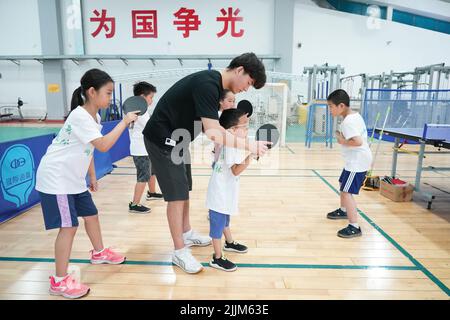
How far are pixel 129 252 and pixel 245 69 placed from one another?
1712mm

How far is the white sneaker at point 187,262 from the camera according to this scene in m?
2.16

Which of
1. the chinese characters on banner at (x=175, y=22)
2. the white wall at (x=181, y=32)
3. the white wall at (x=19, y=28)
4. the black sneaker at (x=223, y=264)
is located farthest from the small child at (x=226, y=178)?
the white wall at (x=19, y=28)

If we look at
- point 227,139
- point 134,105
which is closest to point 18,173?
point 134,105

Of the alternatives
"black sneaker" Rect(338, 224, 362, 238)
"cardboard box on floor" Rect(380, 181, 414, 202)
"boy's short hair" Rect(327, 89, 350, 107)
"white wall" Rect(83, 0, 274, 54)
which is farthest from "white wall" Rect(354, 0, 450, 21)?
"black sneaker" Rect(338, 224, 362, 238)

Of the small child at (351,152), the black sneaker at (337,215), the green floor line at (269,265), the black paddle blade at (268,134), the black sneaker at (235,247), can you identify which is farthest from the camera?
the black sneaker at (337,215)

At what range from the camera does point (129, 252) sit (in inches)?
99.0

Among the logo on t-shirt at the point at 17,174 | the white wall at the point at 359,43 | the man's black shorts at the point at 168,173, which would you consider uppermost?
the white wall at the point at 359,43

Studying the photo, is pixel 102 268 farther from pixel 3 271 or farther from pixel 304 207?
pixel 304 207

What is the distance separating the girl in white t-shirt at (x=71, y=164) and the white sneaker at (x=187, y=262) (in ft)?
2.03

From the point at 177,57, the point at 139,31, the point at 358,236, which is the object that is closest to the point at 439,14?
the point at 177,57

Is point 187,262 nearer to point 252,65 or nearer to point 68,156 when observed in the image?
point 68,156

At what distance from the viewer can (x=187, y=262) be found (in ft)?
7.13

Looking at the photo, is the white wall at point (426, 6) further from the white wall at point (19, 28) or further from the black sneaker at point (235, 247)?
the white wall at point (19, 28)

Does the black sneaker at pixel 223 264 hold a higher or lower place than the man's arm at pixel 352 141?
lower
